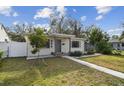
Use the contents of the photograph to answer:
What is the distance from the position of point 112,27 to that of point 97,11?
138cm

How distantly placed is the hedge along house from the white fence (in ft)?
2.17

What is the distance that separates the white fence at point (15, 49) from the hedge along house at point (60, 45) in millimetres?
662

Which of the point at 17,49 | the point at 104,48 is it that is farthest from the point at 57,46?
the point at 104,48

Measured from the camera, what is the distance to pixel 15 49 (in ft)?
50.4

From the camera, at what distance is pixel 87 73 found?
372 inches

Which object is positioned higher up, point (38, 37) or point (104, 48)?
point (38, 37)

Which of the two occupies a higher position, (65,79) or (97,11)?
(97,11)

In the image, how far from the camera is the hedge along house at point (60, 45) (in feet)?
52.7

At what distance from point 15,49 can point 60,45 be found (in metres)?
3.99

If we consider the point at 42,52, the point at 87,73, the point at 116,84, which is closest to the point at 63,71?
the point at 87,73

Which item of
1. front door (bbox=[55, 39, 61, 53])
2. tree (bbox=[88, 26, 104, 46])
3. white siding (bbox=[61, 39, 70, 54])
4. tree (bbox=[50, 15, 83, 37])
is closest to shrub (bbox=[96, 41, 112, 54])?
tree (bbox=[88, 26, 104, 46])

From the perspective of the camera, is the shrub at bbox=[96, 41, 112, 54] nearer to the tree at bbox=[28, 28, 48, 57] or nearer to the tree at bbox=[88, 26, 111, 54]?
the tree at bbox=[88, 26, 111, 54]

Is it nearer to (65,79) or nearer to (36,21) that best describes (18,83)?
(65,79)

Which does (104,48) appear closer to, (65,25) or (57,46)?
(57,46)
